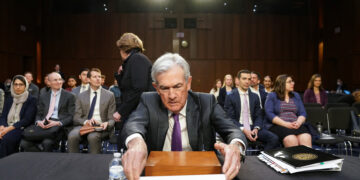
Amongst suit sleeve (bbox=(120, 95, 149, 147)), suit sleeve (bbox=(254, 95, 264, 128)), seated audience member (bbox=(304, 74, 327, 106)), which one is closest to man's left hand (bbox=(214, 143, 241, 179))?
suit sleeve (bbox=(120, 95, 149, 147))

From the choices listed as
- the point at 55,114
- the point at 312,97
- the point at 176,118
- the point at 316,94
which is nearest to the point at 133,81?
the point at 176,118

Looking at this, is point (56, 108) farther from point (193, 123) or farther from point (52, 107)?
point (193, 123)

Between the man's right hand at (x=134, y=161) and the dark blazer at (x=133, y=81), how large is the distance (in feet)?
4.20

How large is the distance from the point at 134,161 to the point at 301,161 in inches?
32.0

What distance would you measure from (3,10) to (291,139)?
10853mm

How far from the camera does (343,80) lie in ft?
37.3

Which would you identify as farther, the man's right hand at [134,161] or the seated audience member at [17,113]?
the seated audience member at [17,113]

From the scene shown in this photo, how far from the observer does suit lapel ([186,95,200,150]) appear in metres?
1.45

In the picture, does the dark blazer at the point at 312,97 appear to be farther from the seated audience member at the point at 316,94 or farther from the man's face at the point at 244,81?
the man's face at the point at 244,81

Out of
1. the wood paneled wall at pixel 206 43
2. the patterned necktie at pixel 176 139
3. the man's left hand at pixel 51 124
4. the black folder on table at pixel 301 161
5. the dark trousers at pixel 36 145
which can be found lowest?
the dark trousers at pixel 36 145

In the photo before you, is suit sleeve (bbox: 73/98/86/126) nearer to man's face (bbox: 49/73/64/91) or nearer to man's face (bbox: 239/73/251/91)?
man's face (bbox: 49/73/64/91)

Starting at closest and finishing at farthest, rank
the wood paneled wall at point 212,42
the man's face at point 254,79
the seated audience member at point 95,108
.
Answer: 1. the seated audience member at point 95,108
2. the man's face at point 254,79
3. the wood paneled wall at point 212,42

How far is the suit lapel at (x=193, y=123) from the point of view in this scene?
4.75 ft

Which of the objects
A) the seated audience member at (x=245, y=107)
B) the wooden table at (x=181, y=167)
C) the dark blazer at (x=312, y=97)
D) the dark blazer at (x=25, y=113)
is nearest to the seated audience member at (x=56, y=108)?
the dark blazer at (x=25, y=113)
